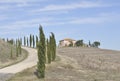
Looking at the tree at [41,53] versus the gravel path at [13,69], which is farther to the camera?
the gravel path at [13,69]

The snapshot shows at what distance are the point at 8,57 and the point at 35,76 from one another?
32464 mm

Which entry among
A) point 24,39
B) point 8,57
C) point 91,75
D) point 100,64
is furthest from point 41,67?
point 24,39

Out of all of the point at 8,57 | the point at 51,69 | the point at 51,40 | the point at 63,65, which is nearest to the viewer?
the point at 51,69

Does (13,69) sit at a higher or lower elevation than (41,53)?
lower

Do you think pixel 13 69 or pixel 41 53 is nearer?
pixel 41 53

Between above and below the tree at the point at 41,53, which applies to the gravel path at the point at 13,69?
below

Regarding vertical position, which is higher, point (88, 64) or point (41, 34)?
point (41, 34)

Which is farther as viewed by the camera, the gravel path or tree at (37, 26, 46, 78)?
the gravel path

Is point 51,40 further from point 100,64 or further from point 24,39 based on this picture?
point 24,39

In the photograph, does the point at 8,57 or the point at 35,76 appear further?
the point at 8,57

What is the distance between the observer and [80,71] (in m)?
48.7

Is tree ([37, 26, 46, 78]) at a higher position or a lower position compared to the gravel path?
higher

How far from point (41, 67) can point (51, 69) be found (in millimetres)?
6548

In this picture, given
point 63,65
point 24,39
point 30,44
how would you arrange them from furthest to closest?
point 24,39 < point 30,44 < point 63,65
